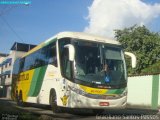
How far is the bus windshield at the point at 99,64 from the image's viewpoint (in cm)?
1516

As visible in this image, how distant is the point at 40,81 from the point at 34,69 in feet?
6.63

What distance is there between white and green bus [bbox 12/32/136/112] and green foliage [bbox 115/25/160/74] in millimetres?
26255

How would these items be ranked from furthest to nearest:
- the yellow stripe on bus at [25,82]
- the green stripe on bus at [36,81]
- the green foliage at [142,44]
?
the green foliage at [142,44] < the yellow stripe on bus at [25,82] < the green stripe on bus at [36,81]

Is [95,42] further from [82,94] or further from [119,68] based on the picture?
[82,94]

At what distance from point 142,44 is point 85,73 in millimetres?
31291

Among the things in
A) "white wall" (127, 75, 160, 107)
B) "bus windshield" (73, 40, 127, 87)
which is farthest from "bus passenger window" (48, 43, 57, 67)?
"white wall" (127, 75, 160, 107)

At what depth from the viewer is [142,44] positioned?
4547cm

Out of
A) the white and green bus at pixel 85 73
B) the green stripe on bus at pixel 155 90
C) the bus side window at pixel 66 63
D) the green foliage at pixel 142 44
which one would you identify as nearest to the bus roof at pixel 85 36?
the white and green bus at pixel 85 73

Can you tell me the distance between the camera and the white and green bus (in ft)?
49.4

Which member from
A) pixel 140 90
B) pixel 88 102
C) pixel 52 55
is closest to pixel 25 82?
pixel 52 55

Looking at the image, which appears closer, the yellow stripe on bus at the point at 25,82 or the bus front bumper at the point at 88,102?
the bus front bumper at the point at 88,102

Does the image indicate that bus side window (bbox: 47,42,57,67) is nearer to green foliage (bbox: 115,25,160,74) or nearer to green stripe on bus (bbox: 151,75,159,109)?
green stripe on bus (bbox: 151,75,159,109)

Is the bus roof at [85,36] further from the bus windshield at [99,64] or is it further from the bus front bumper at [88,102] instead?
the bus front bumper at [88,102]

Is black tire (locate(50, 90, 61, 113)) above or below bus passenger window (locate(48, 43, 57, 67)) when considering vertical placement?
below
